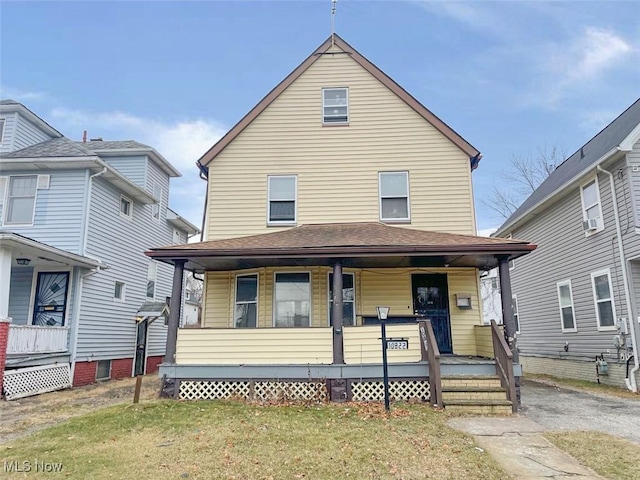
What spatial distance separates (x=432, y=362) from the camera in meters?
Answer: 7.79

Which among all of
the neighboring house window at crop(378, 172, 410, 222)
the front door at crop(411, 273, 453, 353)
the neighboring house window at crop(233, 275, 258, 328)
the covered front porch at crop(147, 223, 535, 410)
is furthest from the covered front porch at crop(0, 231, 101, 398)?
the front door at crop(411, 273, 453, 353)

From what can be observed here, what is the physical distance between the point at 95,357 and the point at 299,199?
816 cm

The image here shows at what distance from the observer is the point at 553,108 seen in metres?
23.9

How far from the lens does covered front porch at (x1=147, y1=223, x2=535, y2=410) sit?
328 inches

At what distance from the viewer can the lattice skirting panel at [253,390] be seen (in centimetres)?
827

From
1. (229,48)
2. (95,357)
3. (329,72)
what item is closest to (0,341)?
(95,357)

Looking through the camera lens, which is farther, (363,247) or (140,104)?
(140,104)

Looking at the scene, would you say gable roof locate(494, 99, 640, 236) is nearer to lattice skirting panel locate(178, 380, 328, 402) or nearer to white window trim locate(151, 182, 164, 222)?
lattice skirting panel locate(178, 380, 328, 402)

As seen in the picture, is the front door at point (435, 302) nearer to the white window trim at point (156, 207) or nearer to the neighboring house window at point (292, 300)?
the neighboring house window at point (292, 300)

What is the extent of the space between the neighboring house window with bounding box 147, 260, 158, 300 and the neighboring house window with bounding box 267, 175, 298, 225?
26.1 feet

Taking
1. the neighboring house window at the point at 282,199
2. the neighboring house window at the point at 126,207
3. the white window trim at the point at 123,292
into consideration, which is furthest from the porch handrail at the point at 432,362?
the neighboring house window at the point at 126,207

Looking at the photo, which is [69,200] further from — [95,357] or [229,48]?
[229,48]

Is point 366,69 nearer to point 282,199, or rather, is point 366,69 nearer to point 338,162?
point 338,162

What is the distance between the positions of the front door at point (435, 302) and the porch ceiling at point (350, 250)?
461 millimetres
